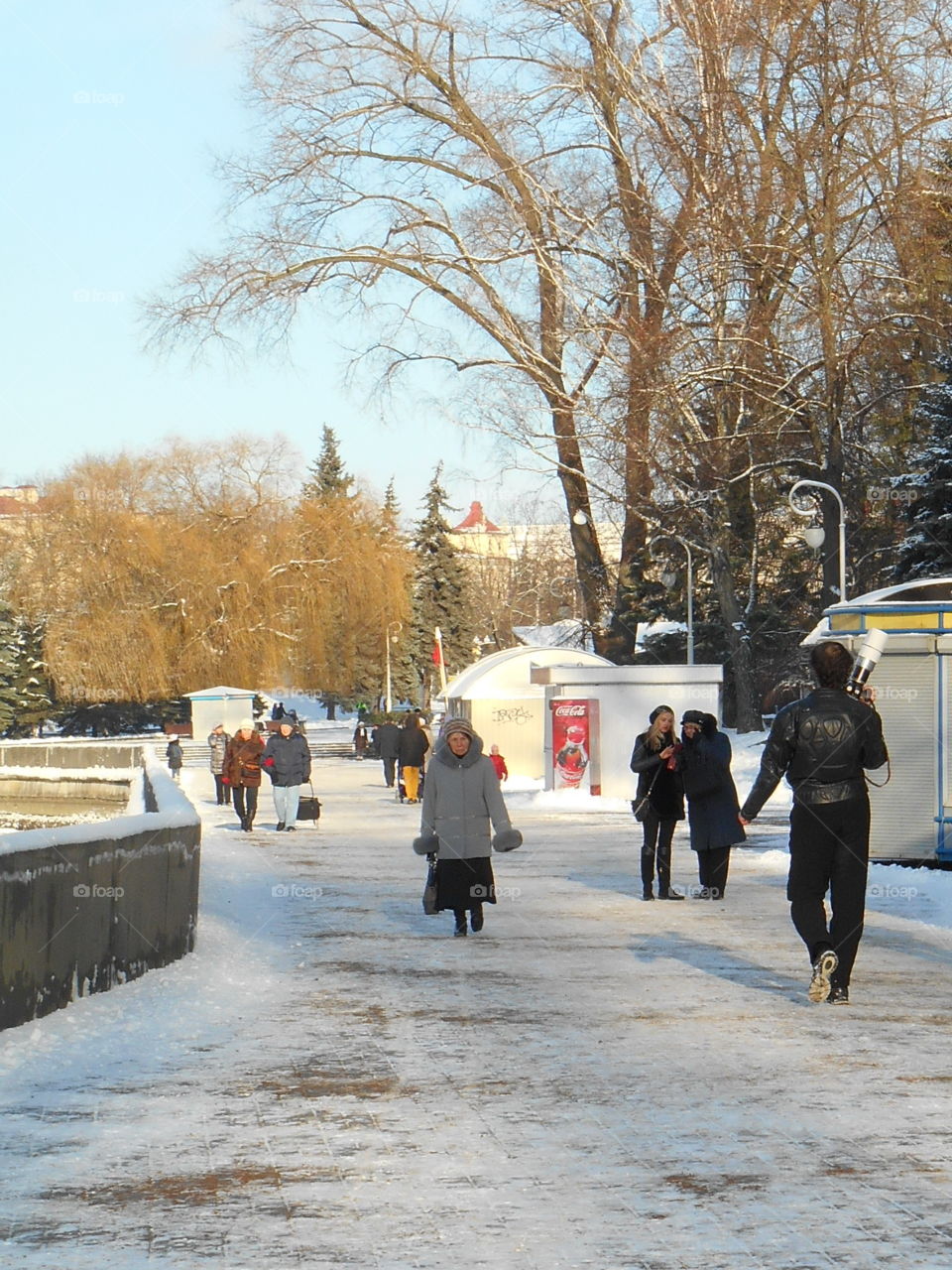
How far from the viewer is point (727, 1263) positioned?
505 centimetres

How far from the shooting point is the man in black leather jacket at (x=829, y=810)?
9734 mm

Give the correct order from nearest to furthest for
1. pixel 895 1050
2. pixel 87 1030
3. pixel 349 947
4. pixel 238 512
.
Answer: pixel 895 1050 < pixel 87 1030 < pixel 349 947 < pixel 238 512

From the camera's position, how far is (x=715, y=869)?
1609cm

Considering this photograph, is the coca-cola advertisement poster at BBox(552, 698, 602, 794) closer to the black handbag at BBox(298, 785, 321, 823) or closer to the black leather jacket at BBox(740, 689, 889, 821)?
the black handbag at BBox(298, 785, 321, 823)

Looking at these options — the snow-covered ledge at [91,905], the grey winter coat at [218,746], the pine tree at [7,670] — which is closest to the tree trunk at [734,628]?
the grey winter coat at [218,746]

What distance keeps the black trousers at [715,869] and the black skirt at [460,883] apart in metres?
3.19

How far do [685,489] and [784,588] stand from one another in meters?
14.6

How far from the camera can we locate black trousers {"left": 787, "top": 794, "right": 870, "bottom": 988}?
31.9 ft

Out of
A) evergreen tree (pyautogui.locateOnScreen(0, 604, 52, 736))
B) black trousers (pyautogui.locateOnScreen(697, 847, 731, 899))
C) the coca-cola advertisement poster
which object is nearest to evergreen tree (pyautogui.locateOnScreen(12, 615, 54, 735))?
evergreen tree (pyautogui.locateOnScreen(0, 604, 52, 736))

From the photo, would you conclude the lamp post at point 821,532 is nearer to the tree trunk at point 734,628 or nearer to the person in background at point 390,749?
the tree trunk at point 734,628

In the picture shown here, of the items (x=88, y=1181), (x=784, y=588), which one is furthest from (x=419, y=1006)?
(x=784, y=588)

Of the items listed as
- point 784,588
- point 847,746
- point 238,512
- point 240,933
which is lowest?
point 240,933

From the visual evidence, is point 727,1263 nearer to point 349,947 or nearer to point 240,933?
point 349,947

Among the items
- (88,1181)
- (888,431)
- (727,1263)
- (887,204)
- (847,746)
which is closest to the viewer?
(727,1263)
